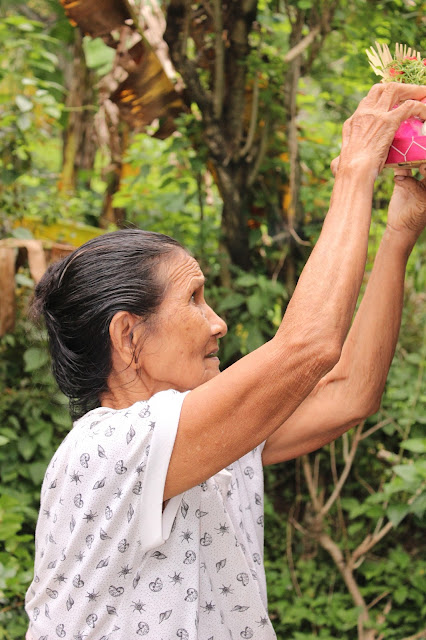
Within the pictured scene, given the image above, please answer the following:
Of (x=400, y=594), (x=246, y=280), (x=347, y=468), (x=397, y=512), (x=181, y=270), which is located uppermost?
(x=181, y=270)

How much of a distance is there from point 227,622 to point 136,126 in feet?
9.47

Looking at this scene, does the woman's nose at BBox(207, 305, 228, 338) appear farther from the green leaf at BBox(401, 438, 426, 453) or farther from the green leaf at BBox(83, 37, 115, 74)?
the green leaf at BBox(83, 37, 115, 74)

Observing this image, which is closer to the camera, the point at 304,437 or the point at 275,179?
the point at 304,437

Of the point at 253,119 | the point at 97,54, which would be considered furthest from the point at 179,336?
the point at 97,54

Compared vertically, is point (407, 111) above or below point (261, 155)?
above

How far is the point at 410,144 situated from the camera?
1419mm

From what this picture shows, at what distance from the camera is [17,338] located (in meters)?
3.96

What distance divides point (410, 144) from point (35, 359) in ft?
8.61

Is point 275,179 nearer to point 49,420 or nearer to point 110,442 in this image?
point 49,420

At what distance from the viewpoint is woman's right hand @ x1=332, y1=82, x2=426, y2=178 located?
4.49 ft

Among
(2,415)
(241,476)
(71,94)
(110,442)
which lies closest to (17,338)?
→ (2,415)

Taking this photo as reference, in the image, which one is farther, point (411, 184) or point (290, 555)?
point (290, 555)

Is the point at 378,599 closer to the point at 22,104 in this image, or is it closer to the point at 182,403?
the point at 182,403

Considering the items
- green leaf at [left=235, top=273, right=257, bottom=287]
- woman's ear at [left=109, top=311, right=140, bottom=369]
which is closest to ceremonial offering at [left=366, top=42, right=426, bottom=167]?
woman's ear at [left=109, top=311, right=140, bottom=369]
